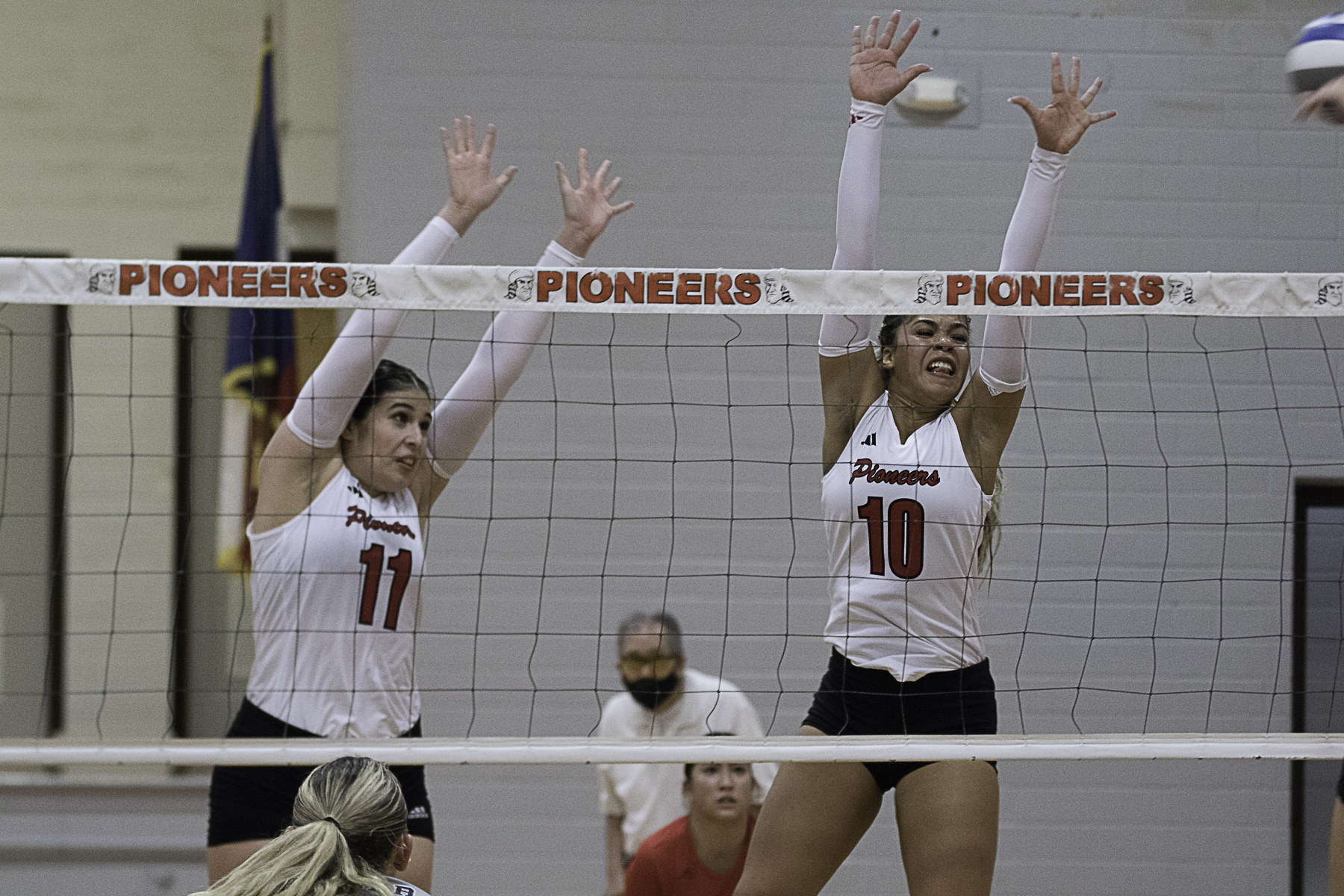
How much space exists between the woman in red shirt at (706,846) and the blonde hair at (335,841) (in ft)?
6.66

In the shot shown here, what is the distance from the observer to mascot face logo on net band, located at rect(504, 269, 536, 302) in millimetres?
3391

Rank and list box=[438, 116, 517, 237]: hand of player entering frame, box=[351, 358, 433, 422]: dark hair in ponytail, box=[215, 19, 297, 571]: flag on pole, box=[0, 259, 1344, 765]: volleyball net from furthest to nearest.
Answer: box=[215, 19, 297, 571]: flag on pole < box=[0, 259, 1344, 765]: volleyball net < box=[438, 116, 517, 237]: hand of player entering frame < box=[351, 358, 433, 422]: dark hair in ponytail

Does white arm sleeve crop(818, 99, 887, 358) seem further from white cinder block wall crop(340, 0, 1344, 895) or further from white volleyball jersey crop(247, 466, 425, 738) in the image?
white cinder block wall crop(340, 0, 1344, 895)

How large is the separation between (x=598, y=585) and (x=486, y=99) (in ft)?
6.64

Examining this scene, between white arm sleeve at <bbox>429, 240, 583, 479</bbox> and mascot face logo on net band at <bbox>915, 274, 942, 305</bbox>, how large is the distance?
3.16 ft

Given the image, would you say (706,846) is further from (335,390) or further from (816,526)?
(335,390)

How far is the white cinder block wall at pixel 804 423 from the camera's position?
5.40 metres

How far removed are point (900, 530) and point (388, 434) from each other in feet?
4.45

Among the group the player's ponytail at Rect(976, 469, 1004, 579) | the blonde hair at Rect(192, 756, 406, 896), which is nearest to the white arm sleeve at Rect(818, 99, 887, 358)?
the player's ponytail at Rect(976, 469, 1004, 579)

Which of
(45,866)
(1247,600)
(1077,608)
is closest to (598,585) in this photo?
Answer: (1077,608)

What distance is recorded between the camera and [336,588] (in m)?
3.47

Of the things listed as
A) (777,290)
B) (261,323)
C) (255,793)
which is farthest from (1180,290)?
(261,323)

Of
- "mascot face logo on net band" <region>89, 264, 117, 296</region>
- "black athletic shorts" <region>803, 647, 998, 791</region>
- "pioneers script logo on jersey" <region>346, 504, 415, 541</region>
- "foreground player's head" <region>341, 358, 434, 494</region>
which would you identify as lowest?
"black athletic shorts" <region>803, 647, 998, 791</region>

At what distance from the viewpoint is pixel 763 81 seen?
550 cm
